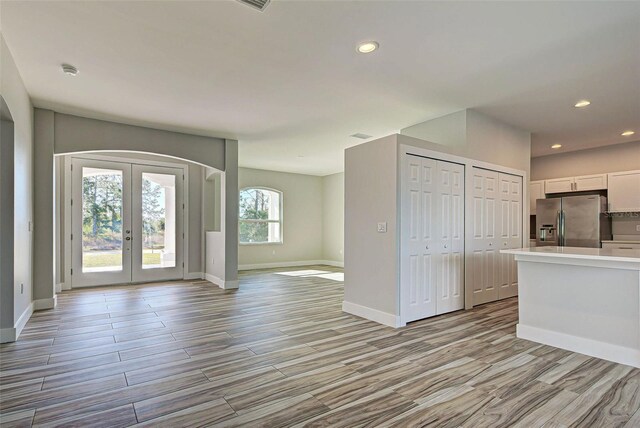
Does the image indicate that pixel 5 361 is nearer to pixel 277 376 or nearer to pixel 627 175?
pixel 277 376

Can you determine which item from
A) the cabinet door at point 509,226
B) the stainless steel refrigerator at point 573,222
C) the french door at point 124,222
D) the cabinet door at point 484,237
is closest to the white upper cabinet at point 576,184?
the stainless steel refrigerator at point 573,222

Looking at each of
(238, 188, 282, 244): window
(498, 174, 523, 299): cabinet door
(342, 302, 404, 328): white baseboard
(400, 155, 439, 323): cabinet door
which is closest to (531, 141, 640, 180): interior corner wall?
(498, 174, 523, 299): cabinet door

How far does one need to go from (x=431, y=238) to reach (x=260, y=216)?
6.30 metres

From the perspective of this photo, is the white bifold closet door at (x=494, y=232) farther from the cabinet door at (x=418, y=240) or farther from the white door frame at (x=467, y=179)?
the cabinet door at (x=418, y=240)

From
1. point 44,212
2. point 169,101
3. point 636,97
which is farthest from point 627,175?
point 44,212

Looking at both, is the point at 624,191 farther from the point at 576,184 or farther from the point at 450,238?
the point at 450,238

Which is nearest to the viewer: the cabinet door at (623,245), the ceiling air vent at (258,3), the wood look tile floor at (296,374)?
the wood look tile floor at (296,374)

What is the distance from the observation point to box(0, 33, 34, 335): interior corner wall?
317 cm

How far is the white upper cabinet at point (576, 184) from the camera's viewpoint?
21.0 feet

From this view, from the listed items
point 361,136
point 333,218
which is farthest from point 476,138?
point 333,218

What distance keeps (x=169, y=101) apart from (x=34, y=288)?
3206 mm

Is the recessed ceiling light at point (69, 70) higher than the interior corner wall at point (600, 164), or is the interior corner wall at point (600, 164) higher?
the recessed ceiling light at point (69, 70)

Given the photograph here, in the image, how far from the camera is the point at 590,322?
3.19m

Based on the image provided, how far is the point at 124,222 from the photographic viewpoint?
6621 mm
